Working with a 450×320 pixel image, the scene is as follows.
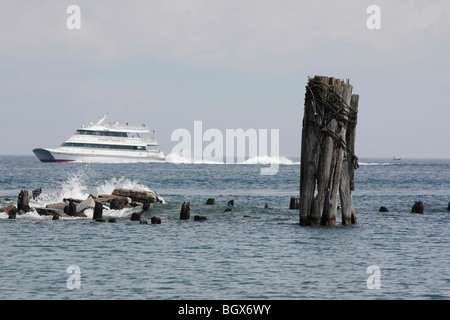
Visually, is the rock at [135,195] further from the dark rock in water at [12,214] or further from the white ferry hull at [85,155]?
the white ferry hull at [85,155]

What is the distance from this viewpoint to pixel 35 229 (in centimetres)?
2628

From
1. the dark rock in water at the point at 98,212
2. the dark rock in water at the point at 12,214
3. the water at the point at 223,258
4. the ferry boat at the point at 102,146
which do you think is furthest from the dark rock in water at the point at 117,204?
the ferry boat at the point at 102,146

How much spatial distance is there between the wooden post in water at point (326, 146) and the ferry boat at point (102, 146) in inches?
4595

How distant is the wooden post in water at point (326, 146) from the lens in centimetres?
2394

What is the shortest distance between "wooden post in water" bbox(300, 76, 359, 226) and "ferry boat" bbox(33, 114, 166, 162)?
11672 centimetres

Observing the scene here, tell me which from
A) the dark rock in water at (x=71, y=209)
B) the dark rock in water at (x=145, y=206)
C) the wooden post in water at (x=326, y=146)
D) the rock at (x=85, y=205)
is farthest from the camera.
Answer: the dark rock in water at (x=145, y=206)

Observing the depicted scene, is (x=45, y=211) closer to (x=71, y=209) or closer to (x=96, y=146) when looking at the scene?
(x=71, y=209)

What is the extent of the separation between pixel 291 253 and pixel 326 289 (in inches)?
187

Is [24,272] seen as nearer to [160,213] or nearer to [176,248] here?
[176,248]

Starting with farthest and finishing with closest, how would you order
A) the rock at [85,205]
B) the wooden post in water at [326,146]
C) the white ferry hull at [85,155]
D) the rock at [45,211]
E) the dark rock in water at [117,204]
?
1. the white ferry hull at [85,155]
2. the dark rock in water at [117,204]
3. the rock at [85,205]
4. the rock at [45,211]
5. the wooden post in water at [326,146]

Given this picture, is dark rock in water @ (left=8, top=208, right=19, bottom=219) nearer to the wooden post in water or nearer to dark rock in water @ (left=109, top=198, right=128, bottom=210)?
dark rock in water @ (left=109, top=198, right=128, bottom=210)

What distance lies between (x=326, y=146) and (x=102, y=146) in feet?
391

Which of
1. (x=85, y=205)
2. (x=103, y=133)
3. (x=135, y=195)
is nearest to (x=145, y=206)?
(x=135, y=195)
